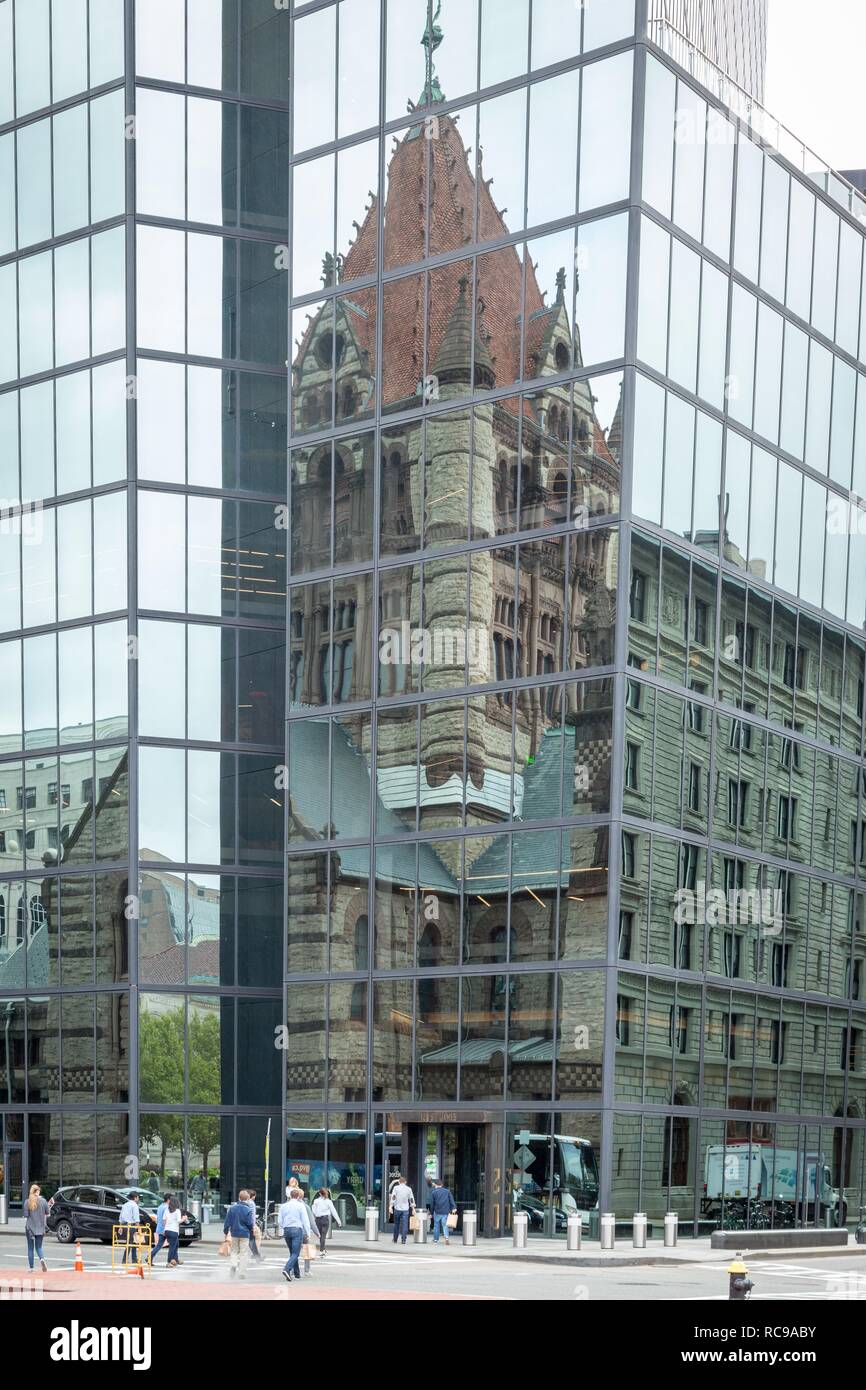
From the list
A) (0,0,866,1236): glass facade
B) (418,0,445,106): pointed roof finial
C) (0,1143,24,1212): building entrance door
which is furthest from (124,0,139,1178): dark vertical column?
(418,0,445,106): pointed roof finial

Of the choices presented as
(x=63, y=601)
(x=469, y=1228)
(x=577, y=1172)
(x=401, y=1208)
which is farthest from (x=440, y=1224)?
(x=63, y=601)

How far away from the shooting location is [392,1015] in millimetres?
49125

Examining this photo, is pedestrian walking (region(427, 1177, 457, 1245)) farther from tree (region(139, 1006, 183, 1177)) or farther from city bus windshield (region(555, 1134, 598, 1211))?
tree (region(139, 1006, 183, 1177))

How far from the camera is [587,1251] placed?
4094 cm

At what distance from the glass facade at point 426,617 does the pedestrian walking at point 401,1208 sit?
343 centimetres

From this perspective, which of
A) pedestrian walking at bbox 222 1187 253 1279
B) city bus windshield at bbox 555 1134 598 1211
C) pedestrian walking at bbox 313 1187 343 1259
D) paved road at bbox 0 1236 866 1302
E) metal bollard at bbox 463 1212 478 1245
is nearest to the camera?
paved road at bbox 0 1236 866 1302

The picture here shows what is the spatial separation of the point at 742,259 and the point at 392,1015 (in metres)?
22.4

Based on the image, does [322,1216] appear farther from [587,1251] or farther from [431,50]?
[431,50]

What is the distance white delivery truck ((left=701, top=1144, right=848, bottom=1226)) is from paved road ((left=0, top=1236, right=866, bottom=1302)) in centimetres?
661

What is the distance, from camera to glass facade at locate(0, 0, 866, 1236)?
154 ft

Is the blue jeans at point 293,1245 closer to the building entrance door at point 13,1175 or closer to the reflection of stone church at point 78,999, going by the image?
the reflection of stone church at point 78,999
